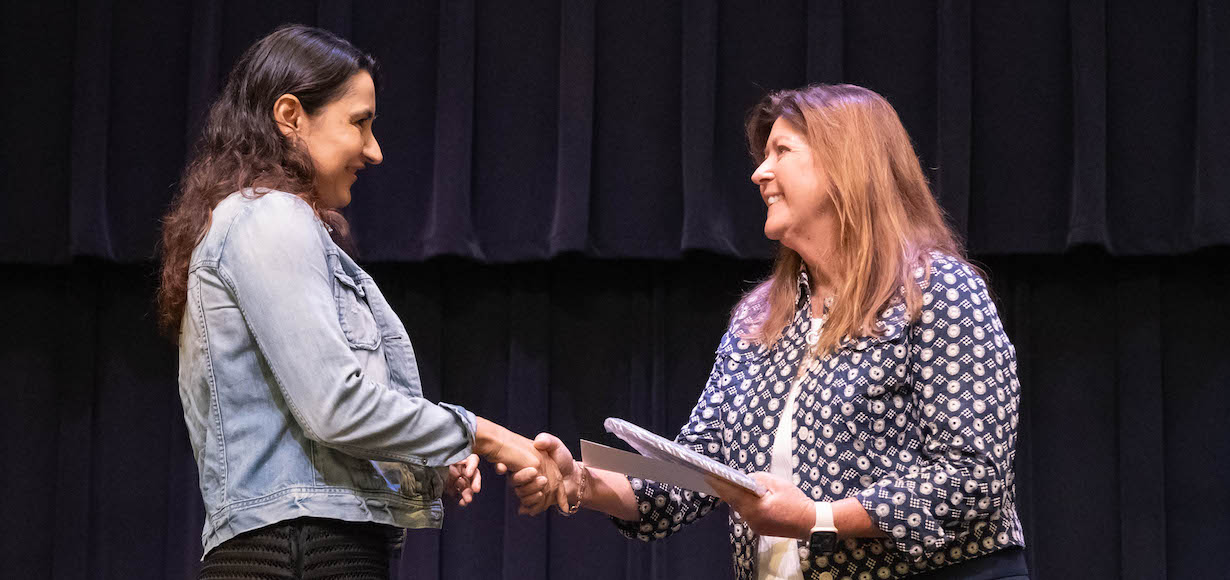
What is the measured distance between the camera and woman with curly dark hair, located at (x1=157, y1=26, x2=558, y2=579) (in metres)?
1.33

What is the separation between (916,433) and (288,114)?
40.4 inches

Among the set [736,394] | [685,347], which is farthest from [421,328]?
[736,394]

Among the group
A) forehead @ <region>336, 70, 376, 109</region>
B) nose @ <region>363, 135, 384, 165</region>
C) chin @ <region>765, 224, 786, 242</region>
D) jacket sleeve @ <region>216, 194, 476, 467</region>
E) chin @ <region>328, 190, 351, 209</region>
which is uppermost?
forehead @ <region>336, 70, 376, 109</region>

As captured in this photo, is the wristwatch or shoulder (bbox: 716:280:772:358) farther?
shoulder (bbox: 716:280:772:358)

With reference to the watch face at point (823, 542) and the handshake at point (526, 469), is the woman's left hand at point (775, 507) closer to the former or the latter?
the watch face at point (823, 542)

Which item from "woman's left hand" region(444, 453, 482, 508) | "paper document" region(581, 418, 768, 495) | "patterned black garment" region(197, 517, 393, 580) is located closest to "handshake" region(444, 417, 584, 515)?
"woman's left hand" region(444, 453, 482, 508)

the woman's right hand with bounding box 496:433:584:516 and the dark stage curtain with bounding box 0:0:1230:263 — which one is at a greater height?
the dark stage curtain with bounding box 0:0:1230:263

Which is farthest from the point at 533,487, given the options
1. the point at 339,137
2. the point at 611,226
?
the point at 611,226

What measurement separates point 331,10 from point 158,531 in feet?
5.34

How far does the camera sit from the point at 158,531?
322cm

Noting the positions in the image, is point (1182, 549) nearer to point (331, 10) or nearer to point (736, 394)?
point (736, 394)

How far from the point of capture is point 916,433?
159 centimetres

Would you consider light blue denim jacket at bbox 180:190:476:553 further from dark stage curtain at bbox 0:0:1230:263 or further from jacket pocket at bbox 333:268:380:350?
dark stage curtain at bbox 0:0:1230:263

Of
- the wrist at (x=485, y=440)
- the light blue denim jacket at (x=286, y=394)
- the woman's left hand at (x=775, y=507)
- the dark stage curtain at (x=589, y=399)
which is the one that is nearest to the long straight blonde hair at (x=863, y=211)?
the woman's left hand at (x=775, y=507)
